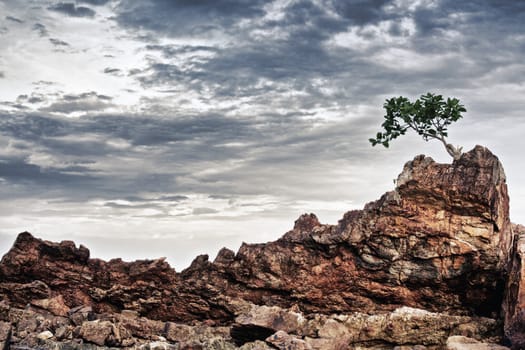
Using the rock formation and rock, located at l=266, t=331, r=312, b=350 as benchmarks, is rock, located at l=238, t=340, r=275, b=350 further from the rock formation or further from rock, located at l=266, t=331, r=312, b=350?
rock, located at l=266, t=331, r=312, b=350

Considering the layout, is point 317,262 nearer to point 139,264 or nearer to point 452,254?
point 452,254

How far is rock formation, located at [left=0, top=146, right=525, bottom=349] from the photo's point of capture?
39.8 meters

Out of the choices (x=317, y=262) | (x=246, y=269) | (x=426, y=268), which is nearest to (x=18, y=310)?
(x=246, y=269)

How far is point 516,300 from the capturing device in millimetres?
35250

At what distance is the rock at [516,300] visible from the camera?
32.5 meters

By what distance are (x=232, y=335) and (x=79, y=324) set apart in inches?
514

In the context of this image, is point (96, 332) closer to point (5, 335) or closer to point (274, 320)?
point (5, 335)

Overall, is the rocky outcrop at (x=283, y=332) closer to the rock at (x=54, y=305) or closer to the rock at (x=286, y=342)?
the rock at (x=286, y=342)

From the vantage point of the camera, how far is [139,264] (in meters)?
47.7

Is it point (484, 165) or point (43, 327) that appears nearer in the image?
point (484, 165)

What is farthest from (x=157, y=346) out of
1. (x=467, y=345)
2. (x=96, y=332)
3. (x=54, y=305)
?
(x=467, y=345)

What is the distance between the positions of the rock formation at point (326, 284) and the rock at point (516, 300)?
15cm

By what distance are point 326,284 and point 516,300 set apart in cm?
1333

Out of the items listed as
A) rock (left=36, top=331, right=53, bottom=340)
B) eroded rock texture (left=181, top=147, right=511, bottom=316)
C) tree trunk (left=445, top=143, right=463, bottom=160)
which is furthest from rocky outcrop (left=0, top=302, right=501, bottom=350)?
tree trunk (left=445, top=143, right=463, bottom=160)
